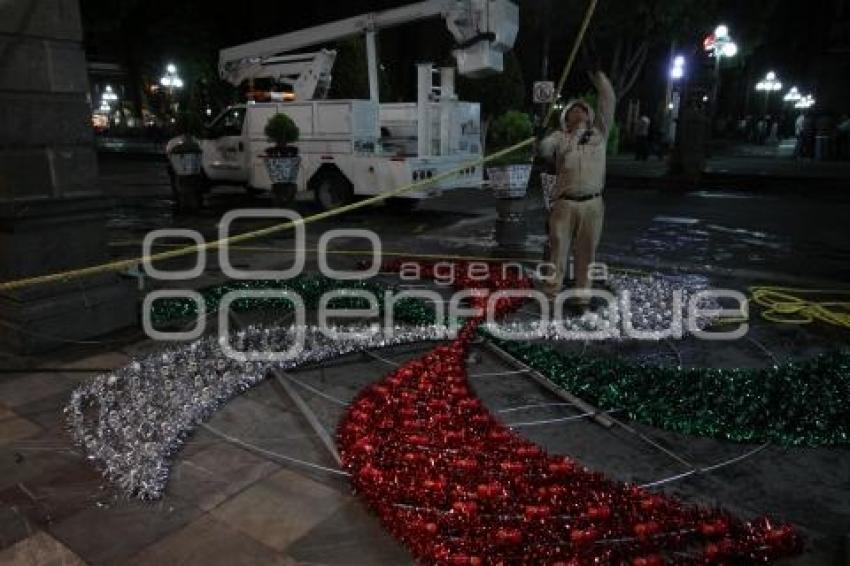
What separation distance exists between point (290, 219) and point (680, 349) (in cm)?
920

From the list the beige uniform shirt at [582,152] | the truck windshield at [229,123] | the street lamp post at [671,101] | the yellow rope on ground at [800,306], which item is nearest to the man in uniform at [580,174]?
the beige uniform shirt at [582,152]

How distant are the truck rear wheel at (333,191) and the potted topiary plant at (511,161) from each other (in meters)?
5.28

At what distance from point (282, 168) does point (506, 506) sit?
1095cm

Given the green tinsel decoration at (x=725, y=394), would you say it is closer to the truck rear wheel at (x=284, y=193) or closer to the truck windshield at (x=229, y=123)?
the truck rear wheel at (x=284, y=193)

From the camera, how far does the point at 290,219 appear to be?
1339cm

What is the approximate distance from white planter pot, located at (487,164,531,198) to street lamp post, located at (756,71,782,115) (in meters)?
44.1

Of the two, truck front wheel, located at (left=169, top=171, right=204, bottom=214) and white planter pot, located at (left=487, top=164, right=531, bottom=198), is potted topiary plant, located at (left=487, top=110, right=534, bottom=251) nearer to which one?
white planter pot, located at (left=487, top=164, right=531, bottom=198)

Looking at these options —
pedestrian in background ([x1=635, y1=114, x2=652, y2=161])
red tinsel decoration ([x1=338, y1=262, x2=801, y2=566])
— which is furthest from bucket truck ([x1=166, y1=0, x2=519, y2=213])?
pedestrian in background ([x1=635, y1=114, x2=652, y2=161])

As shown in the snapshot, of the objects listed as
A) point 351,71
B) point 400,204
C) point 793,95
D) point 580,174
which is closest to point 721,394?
point 580,174

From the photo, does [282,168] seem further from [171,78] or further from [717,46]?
[171,78]

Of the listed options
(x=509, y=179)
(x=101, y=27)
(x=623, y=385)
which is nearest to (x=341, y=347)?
(x=623, y=385)

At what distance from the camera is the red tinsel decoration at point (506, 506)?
3051 mm

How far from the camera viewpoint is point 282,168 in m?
13.2

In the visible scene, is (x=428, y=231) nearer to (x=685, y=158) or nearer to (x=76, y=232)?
(x=76, y=232)
